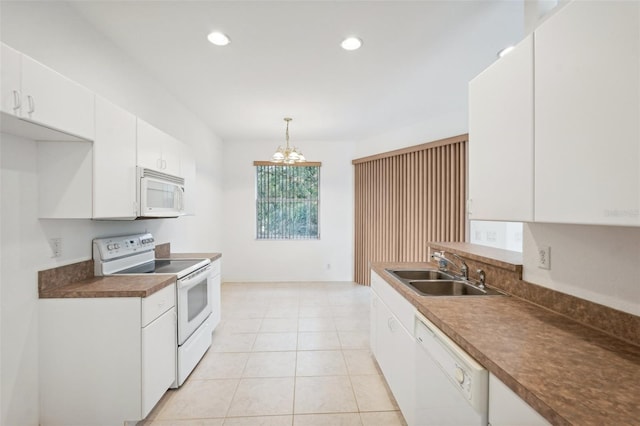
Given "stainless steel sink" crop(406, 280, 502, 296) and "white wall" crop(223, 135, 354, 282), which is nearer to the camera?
"stainless steel sink" crop(406, 280, 502, 296)

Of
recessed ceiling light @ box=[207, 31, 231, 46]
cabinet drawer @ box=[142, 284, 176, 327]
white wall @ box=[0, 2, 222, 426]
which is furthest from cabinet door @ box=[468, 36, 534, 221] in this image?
white wall @ box=[0, 2, 222, 426]

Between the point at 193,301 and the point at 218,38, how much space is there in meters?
2.19

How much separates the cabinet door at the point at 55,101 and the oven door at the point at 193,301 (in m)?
1.24

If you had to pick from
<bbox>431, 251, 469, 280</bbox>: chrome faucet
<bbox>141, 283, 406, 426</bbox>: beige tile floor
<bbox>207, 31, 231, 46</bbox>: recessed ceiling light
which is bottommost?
<bbox>141, 283, 406, 426</bbox>: beige tile floor

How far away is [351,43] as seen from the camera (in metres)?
2.26

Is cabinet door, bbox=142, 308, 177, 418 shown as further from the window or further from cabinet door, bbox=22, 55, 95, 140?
the window

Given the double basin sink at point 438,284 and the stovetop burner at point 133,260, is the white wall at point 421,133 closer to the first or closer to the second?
the double basin sink at point 438,284

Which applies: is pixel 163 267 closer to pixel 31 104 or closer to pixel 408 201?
pixel 31 104

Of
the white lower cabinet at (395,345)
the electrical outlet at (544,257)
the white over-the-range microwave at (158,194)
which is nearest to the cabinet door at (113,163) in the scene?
the white over-the-range microwave at (158,194)

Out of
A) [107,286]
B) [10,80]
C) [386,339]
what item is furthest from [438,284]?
[10,80]

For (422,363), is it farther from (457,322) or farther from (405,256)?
(405,256)

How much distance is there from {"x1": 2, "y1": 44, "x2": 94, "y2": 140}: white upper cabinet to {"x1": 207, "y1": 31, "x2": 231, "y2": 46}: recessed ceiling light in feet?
3.26

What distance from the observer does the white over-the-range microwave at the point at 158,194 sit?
2.12m

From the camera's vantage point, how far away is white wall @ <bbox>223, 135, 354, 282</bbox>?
540 cm
